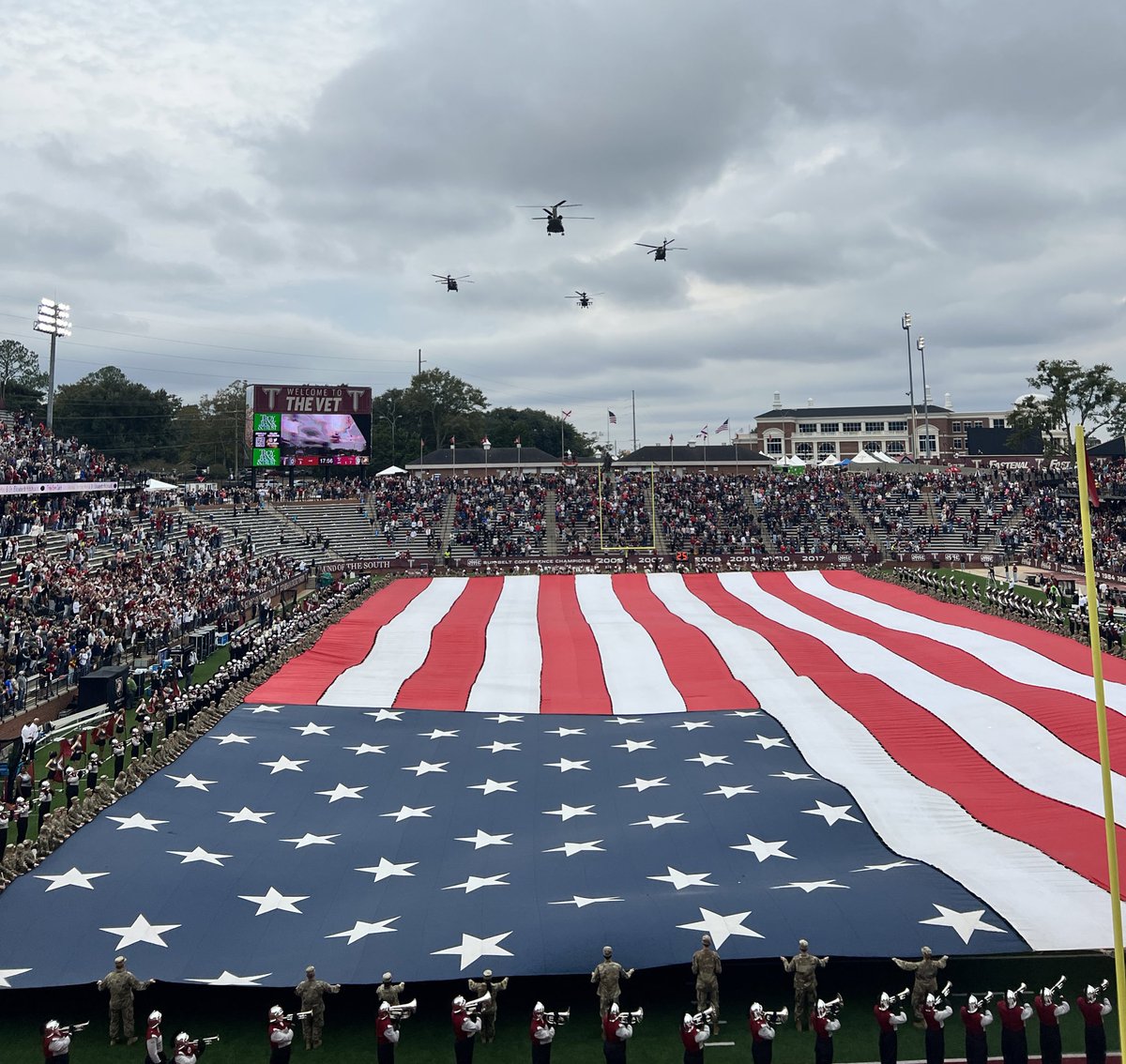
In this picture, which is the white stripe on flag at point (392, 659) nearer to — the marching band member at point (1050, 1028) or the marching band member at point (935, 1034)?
the marching band member at point (935, 1034)

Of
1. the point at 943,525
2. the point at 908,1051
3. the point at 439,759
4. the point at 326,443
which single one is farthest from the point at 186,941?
the point at 943,525

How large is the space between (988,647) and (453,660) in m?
12.8

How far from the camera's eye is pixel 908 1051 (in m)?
8.24

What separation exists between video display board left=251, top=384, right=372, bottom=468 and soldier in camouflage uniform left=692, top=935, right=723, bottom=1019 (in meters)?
41.6

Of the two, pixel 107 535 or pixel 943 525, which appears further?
pixel 943 525

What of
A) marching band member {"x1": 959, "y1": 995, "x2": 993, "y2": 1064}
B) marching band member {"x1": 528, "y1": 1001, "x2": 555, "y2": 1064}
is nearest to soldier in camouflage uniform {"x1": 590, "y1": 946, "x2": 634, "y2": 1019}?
marching band member {"x1": 528, "y1": 1001, "x2": 555, "y2": 1064}

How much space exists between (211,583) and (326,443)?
637 inches

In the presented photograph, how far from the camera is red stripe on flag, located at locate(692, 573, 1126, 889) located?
1062 centimetres

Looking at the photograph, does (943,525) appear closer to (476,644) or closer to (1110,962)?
(476,644)

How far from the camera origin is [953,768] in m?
13.6

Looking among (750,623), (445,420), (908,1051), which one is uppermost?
(445,420)

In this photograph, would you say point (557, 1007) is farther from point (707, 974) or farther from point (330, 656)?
point (330, 656)

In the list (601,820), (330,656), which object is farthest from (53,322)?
(601,820)

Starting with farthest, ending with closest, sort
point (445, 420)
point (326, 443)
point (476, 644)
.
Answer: point (445, 420), point (326, 443), point (476, 644)
